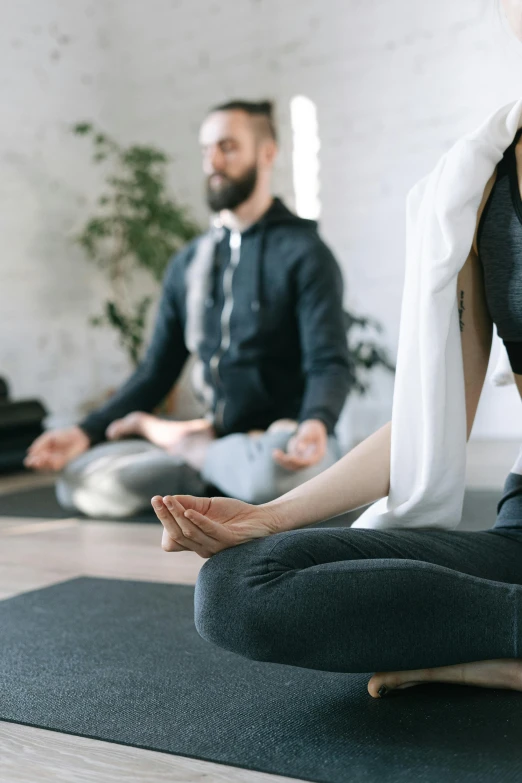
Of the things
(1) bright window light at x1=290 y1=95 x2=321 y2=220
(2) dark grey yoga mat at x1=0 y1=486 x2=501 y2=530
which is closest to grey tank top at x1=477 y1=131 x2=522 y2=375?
(2) dark grey yoga mat at x1=0 y1=486 x2=501 y2=530

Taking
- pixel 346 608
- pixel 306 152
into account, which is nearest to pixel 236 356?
pixel 346 608

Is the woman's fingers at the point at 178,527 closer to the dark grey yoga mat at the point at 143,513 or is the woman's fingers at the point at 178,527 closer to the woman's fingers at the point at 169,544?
the woman's fingers at the point at 169,544

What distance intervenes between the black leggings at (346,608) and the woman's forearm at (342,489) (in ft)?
0.21

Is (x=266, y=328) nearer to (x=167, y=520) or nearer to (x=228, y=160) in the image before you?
(x=228, y=160)

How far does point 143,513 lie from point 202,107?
3.44 metres

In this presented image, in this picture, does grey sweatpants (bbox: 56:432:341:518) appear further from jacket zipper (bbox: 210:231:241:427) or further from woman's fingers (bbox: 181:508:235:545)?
woman's fingers (bbox: 181:508:235:545)

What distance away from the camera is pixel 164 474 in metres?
2.90

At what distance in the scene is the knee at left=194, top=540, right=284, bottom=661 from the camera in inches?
41.0

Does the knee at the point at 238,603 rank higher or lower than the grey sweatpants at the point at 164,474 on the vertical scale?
higher

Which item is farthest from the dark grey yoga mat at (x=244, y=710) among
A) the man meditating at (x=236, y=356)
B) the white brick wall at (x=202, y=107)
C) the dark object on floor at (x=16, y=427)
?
the white brick wall at (x=202, y=107)

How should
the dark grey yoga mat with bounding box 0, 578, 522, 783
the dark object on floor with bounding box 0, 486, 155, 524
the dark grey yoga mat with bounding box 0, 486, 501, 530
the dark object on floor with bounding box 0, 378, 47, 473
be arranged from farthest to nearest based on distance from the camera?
the dark object on floor with bounding box 0, 378, 47, 473 < the dark object on floor with bounding box 0, 486, 155, 524 < the dark grey yoga mat with bounding box 0, 486, 501, 530 < the dark grey yoga mat with bounding box 0, 578, 522, 783

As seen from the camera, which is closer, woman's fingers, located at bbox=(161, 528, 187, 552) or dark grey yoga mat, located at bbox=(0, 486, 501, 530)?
woman's fingers, located at bbox=(161, 528, 187, 552)

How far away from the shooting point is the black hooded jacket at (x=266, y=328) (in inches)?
109

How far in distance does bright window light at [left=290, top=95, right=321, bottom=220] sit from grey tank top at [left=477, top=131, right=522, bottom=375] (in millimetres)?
4122
